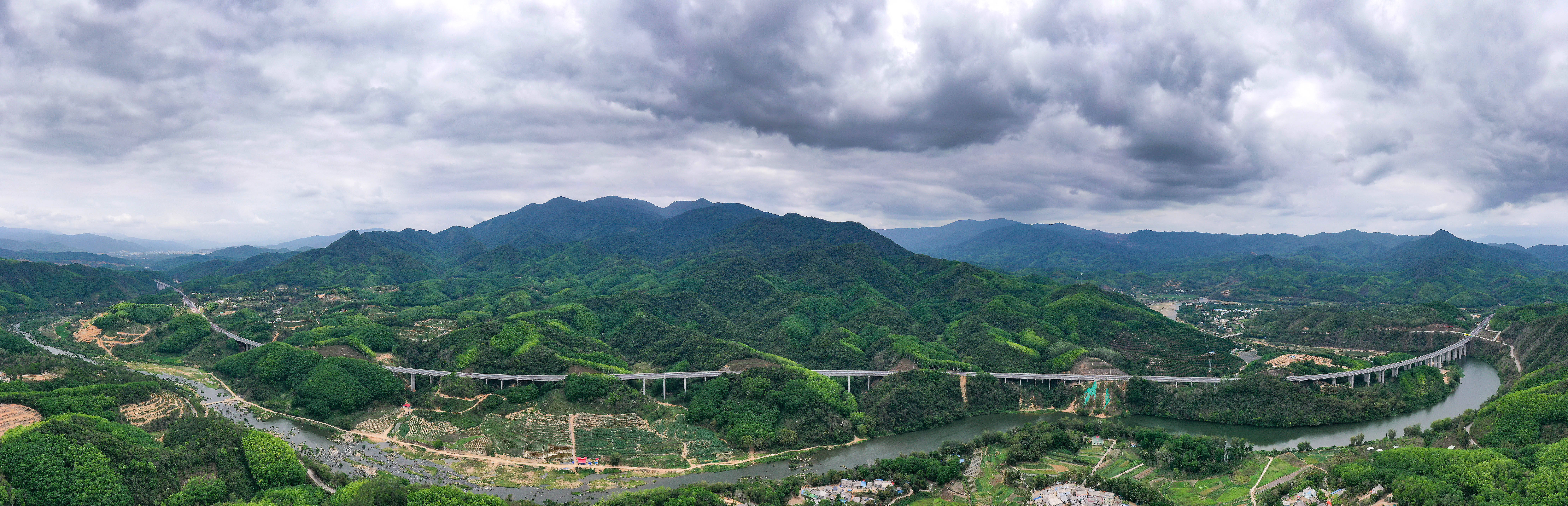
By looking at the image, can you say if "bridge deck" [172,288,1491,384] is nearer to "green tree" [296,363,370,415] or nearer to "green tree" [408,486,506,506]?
"green tree" [296,363,370,415]

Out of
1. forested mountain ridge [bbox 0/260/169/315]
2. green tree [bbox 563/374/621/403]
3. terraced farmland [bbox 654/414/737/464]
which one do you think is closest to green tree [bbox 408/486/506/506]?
terraced farmland [bbox 654/414/737/464]

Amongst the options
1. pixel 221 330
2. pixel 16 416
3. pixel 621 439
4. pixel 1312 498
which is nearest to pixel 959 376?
pixel 1312 498

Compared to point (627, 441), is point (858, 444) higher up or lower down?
lower down

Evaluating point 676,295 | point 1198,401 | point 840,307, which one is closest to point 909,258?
point 840,307

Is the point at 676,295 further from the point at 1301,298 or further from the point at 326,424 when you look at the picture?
the point at 1301,298

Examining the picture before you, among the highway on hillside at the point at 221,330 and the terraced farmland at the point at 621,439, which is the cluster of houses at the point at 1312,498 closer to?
the terraced farmland at the point at 621,439

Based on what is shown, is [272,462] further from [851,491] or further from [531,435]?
[851,491]
